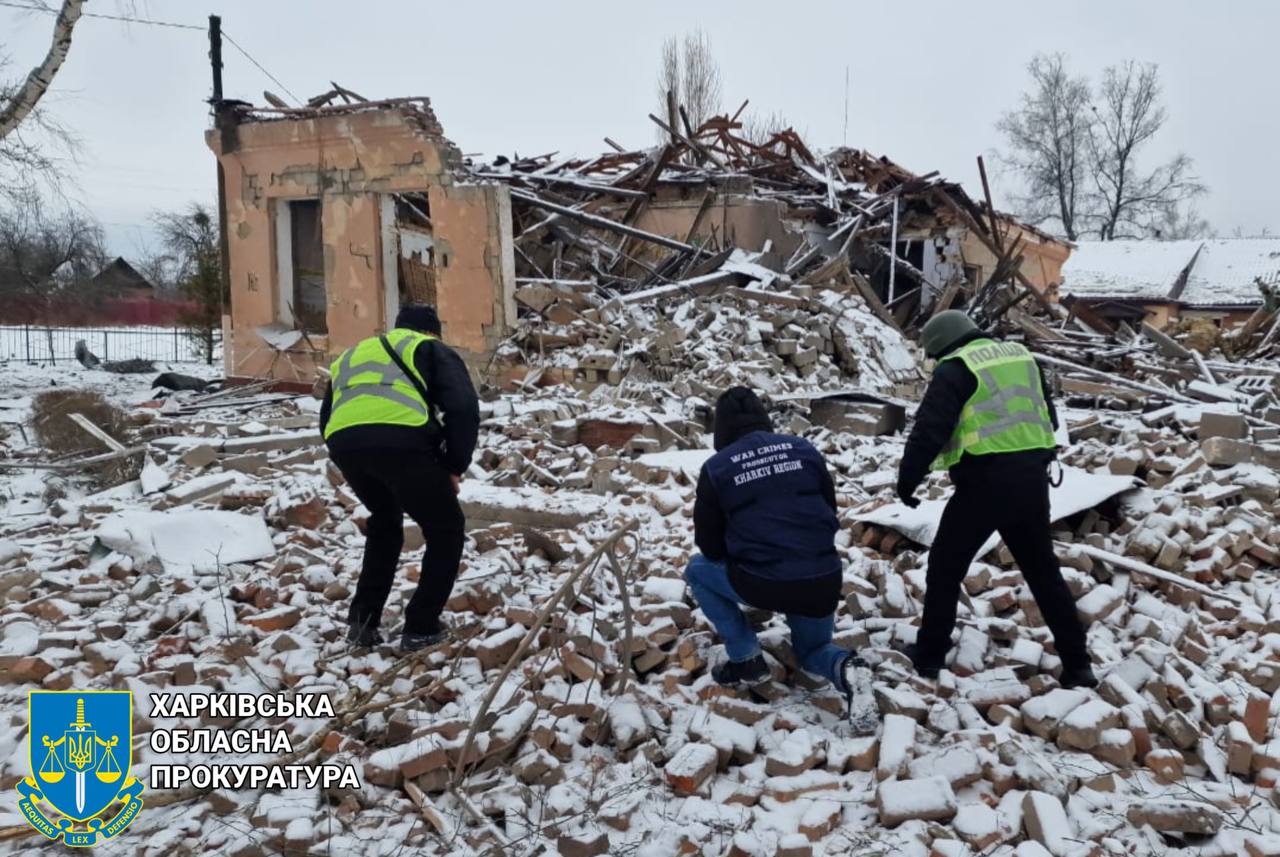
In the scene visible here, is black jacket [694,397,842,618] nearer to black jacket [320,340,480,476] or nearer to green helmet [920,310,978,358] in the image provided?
green helmet [920,310,978,358]

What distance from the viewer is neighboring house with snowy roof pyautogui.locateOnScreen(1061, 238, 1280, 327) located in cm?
2848

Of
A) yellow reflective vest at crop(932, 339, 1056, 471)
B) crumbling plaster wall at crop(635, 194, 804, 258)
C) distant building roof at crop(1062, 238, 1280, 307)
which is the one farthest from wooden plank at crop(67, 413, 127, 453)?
distant building roof at crop(1062, 238, 1280, 307)

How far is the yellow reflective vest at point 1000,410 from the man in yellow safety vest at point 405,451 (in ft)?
7.15

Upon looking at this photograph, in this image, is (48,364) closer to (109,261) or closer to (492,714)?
(109,261)

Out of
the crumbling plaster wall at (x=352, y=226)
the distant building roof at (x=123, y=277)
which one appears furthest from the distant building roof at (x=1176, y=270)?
the distant building roof at (x=123, y=277)

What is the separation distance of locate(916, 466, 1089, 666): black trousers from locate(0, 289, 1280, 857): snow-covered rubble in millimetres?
229

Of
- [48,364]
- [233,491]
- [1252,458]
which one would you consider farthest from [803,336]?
[48,364]

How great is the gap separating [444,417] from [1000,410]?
246 cm

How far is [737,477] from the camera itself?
12.0 feet

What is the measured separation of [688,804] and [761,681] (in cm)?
80

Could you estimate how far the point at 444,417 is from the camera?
4.11 m

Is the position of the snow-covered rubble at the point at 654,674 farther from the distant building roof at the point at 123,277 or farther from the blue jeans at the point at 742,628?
the distant building roof at the point at 123,277

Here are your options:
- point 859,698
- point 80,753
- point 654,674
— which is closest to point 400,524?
point 654,674

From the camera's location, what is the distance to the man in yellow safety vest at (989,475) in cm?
374
